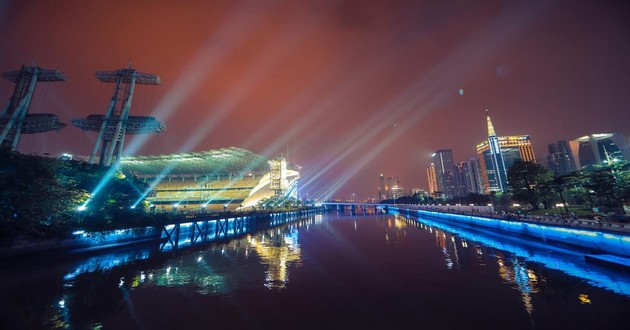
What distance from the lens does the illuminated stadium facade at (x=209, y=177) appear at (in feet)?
301

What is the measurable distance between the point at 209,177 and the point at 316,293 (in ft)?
365

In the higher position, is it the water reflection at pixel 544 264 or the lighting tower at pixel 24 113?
the lighting tower at pixel 24 113

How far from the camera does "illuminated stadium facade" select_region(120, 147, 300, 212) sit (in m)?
91.8

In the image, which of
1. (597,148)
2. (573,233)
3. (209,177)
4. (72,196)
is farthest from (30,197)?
(597,148)

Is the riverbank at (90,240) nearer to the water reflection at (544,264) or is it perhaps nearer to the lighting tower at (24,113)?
the lighting tower at (24,113)

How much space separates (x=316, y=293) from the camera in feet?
46.9

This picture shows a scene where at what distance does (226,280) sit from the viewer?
17.0 m

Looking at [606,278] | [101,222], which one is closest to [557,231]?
[606,278]

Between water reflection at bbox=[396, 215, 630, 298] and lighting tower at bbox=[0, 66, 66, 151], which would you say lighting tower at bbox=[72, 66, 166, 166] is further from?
water reflection at bbox=[396, 215, 630, 298]

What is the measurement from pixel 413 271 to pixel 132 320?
57.5 feet

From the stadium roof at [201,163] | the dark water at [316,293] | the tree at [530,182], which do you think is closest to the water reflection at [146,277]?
the dark water at [316,293]

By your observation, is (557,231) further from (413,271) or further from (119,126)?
(119,126)

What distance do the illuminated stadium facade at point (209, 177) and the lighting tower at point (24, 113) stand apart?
137 feet

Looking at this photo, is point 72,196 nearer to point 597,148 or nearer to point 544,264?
point 544,264
